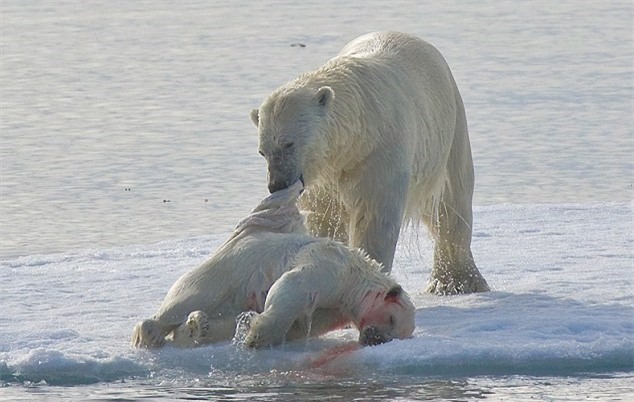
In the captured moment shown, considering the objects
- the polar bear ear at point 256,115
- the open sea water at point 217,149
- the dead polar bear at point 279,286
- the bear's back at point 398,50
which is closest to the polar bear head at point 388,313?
the dead polar bear at point 279,286

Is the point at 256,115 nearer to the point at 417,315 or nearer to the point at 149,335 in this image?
the point at 417,315

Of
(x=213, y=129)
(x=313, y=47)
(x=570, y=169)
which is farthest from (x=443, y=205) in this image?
(x=313, y=47)

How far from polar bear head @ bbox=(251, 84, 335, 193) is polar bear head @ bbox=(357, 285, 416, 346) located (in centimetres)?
75

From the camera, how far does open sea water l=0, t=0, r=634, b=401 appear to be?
6570 millimetres

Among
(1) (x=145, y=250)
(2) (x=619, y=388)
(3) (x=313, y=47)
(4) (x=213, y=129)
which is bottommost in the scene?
(2) (x=619, y=388)

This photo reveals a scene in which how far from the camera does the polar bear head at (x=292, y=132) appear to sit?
738cm

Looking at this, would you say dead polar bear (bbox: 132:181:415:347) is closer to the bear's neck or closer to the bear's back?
the bear's neck

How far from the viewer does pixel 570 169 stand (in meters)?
12.5

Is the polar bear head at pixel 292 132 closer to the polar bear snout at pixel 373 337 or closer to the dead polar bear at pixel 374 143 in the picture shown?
the dead polar bear at pixel 374 143

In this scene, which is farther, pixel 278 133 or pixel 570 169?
pixel 570 169

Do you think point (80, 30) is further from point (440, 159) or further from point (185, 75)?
point (440, 159)

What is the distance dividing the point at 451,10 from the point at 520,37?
11.6ft

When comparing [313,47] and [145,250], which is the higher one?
[313,47]

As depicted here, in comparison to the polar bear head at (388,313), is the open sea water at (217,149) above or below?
above
